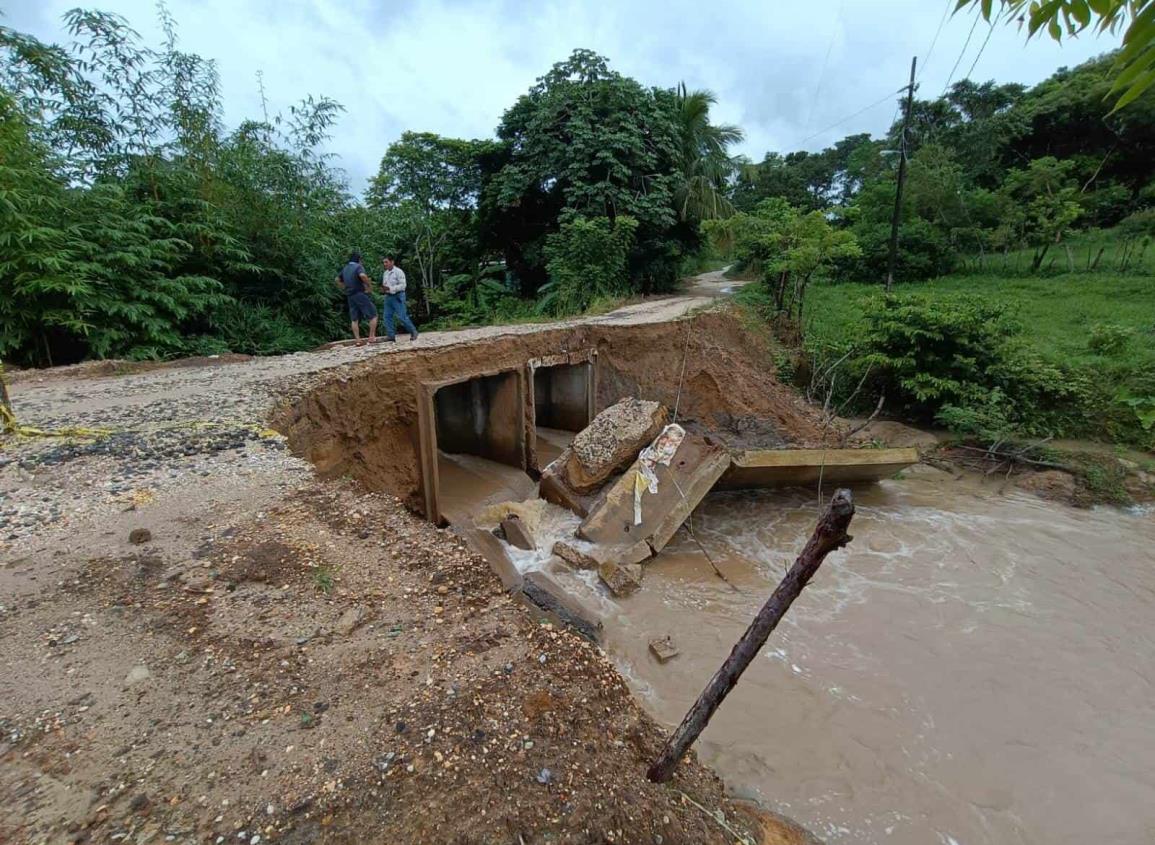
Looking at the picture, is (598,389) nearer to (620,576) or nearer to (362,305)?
(362,305)

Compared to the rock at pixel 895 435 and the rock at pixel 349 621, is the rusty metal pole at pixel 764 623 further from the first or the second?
the rock at pixel 895 435

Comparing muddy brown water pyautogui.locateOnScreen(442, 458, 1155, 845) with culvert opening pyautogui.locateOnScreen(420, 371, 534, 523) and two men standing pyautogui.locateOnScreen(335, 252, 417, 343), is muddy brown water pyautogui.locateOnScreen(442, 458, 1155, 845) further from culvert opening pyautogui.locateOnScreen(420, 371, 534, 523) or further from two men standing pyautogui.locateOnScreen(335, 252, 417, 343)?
two men standing pyautogui.locateOnScreen(335, 252, 417, 343)

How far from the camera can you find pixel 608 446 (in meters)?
7.46

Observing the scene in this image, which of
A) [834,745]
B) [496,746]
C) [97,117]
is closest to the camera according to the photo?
[496,746]

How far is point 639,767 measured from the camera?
214 centimetres

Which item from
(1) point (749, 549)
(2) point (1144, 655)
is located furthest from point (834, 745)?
(2) point (1144, 655)

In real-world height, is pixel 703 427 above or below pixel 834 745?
above

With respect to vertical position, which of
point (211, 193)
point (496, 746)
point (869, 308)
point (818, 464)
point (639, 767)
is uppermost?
point (211, 193)

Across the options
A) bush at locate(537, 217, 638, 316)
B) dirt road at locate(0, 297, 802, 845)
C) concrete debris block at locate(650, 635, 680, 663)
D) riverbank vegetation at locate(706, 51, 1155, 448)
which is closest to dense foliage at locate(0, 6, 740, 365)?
bush at locate(537, 217, 638, 316)

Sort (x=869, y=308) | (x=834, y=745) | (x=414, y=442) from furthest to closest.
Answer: (x=869, y=308), (x=414, y=442), (x=834, y=745)

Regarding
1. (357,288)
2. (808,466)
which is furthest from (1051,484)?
(357,288)

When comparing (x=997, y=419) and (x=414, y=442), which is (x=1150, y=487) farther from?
(x=414, y=442)

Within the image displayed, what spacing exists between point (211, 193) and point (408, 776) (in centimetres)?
1236

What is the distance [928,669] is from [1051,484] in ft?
19.3
